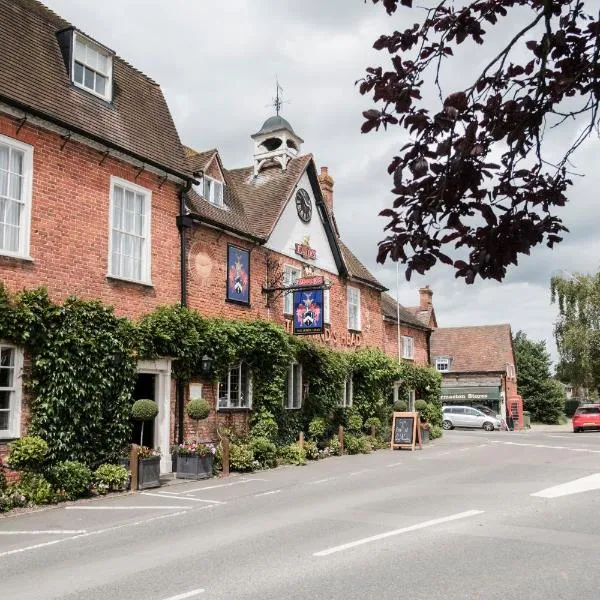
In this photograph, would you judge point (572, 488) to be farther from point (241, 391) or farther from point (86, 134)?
point (86, 134)

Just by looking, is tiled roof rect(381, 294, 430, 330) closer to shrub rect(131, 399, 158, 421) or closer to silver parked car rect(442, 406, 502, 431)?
silver parked car rect(442, 406, 502, 431)

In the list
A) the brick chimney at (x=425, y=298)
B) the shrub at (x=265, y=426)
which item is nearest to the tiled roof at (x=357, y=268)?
the shrub at (x=265, y=426)

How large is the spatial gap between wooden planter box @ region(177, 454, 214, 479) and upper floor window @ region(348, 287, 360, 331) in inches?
453

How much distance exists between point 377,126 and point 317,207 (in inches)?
815

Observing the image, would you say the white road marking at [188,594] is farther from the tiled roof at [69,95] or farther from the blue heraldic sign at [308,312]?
the blue heraldic sign at [308,312]

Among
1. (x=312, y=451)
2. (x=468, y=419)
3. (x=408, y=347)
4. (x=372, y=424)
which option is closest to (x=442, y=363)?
(x=468, y=419)

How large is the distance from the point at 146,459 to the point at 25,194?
575 centimetres

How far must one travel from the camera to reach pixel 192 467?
15.5 metres

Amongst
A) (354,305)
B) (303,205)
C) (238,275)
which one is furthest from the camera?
(354,305)

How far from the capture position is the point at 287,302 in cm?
2189

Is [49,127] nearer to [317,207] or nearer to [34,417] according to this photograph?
[34,417]

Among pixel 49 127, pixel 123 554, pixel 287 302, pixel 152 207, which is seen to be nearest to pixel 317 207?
pixel 287 302

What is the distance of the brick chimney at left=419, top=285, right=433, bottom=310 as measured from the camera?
4928 centimetres

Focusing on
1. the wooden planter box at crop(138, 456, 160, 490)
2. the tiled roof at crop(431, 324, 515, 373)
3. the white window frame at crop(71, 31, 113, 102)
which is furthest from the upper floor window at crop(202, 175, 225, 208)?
the tiled roof at crop(431, 324, 515, 373)
